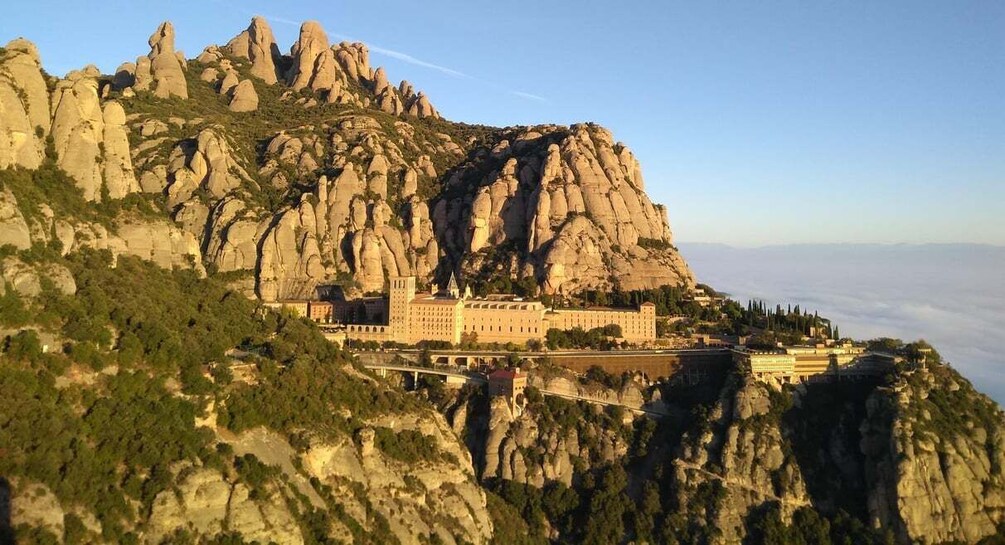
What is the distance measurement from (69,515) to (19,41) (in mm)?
52564

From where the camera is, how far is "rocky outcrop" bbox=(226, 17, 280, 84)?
551 feet

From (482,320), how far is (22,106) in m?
50.1

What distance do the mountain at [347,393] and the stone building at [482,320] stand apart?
31.5ft

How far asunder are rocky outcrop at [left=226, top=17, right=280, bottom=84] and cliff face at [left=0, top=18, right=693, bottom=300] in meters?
11.9

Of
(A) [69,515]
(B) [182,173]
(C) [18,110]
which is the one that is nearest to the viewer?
(A) [69,515]

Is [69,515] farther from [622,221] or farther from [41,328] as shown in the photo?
[622,221]

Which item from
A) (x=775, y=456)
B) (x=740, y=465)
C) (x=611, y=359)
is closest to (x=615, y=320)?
(x=611, y=359)

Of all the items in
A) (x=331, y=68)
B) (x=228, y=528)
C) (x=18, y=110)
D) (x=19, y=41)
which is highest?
(x=331, y=68)

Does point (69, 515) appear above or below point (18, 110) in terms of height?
below

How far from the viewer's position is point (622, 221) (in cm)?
12138

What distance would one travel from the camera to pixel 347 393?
70688mm

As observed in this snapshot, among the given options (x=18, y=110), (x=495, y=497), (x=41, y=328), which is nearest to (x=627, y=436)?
(x=495, y=497)

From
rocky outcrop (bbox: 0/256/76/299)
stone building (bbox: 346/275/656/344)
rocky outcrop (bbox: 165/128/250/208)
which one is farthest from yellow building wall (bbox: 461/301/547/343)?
rocky outcrop (bbox: 0/256/76/299)

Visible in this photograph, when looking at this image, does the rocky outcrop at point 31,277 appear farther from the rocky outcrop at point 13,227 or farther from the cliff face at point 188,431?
the rocky outcrop at point 13,227
